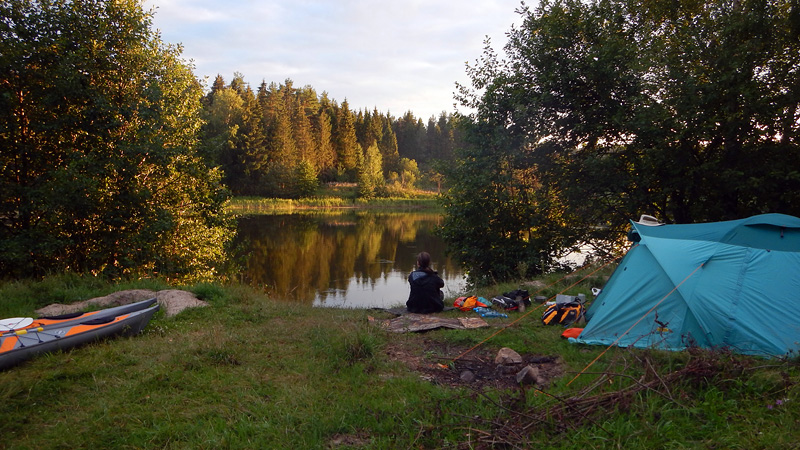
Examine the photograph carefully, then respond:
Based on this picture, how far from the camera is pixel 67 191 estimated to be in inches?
348

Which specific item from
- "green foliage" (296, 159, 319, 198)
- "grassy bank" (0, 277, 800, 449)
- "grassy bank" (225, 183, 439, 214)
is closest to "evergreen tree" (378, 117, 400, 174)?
"grassy bank" (225, 183, 439, 214)

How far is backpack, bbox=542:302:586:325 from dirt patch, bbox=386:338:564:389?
1.33 m

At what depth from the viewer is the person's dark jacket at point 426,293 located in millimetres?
7230

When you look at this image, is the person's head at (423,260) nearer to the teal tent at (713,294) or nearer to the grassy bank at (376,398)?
the grassy bank at (376,398)

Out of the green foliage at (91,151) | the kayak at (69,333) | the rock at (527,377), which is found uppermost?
the green foliage at (91,151)

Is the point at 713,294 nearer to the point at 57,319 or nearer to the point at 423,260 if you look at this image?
the point at 423,260

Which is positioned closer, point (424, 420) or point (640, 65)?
point (424, 420)

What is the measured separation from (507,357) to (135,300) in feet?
18.5

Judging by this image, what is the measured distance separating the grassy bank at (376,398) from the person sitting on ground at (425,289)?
192cm

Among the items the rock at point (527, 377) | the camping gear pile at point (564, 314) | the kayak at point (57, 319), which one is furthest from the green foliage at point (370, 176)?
the rock at point (527, 377)

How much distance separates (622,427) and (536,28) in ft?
32.9

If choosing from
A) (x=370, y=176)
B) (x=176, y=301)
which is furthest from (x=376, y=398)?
(x=370, y=176)

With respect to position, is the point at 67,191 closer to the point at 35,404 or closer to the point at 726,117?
the point at 35,404

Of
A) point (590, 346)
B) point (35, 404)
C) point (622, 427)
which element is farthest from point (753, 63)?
point (35, 404)
